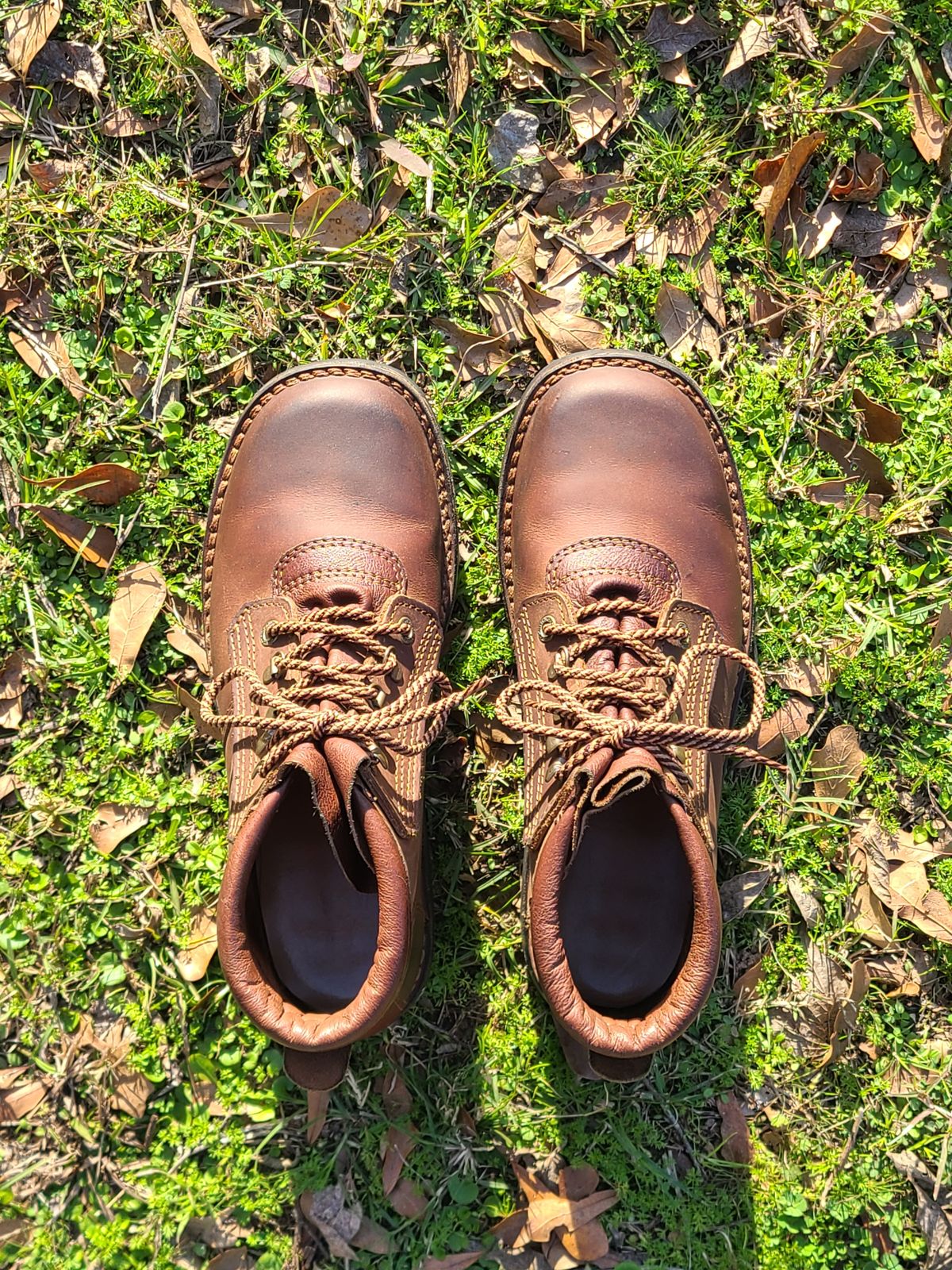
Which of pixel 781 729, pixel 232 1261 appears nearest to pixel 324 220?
pixel 781 729

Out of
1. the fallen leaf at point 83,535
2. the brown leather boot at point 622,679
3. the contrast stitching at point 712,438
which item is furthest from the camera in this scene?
the fallen leaf at point 83,535

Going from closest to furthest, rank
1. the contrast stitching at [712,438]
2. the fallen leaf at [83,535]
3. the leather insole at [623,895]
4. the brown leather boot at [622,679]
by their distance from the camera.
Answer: the brown leather boot at [622,679], the leather insole at [623,895], the contrast stitching at [712,438], the fallen leaf at [83,535]

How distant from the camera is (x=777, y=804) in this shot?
249 cm

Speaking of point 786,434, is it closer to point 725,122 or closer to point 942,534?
point 942,534

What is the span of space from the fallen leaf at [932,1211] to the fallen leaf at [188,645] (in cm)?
235

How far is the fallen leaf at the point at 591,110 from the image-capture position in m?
2.48

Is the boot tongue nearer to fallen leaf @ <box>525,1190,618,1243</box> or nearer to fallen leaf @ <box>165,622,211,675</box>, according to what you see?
fallen leaf @ <box>165,622,211,675</box>

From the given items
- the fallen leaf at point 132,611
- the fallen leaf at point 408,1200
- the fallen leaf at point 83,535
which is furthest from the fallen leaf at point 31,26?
the fallen leaf at point 408,1200

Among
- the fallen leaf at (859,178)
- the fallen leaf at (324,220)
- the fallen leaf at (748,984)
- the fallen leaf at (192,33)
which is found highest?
the fallen leaf at (192,33)

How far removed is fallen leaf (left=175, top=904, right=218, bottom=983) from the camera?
245cm

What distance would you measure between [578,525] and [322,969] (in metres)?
1.24

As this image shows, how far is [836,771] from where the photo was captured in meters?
2.51

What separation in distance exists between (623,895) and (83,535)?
1.73 metres

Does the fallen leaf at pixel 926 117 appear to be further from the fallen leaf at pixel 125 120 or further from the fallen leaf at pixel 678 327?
the fallen leaf at pixel 125 120
